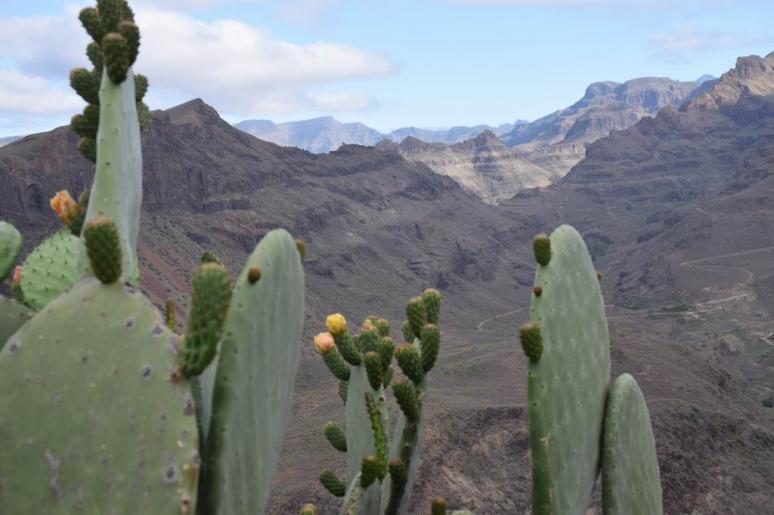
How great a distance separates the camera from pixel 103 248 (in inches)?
80.4

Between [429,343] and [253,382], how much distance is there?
3.29ft

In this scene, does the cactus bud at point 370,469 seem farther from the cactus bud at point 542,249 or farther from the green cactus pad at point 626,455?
the green cactus pad at point 626,455

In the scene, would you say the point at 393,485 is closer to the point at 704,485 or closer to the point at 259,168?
the point at 704,485

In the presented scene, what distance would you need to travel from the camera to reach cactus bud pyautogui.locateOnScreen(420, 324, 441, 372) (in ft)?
10.6

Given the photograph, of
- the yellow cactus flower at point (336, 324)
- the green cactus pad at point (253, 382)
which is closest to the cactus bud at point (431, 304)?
the yellow cactus flower at point (336, 324)

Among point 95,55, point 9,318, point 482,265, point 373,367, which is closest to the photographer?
point 95,55

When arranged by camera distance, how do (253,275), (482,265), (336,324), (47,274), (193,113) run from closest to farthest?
(253,275)
(47,274)
(336,324)
(193,113)
(482,265)

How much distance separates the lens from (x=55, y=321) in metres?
2.07

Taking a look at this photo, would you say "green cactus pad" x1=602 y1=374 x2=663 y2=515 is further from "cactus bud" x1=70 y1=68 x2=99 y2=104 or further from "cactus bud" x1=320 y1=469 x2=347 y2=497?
"cactus bud" x1=70 y1=68 x2=99 y2=104

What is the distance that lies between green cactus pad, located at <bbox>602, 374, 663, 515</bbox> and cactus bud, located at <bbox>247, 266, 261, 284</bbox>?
6.72 ft

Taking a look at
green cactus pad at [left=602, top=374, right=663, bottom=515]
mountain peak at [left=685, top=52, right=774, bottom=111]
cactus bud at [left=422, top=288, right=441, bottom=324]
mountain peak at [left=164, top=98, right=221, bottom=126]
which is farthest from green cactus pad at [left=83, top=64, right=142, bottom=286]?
mountain peak at [left=685, top=52, right=774, bottom=111]

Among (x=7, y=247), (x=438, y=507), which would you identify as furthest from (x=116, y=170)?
(x=438, y=507)

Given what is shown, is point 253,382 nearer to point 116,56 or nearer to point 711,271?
point 116,56

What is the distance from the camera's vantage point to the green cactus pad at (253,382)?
2336 millimetres
